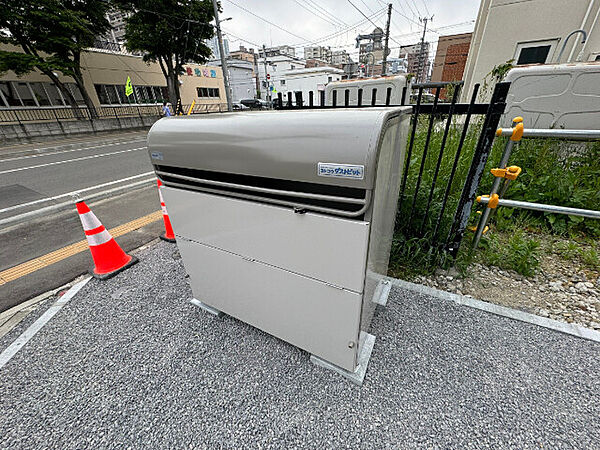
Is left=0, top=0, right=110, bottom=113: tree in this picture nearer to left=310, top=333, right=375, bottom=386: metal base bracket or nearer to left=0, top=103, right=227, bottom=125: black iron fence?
left=0, top=103, right=227, bottom=125: black iron fence

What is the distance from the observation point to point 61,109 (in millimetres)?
14055

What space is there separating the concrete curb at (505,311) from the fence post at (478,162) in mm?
426

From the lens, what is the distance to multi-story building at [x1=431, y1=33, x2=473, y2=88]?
21.0 meters

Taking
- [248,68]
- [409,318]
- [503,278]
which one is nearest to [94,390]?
[409,318]

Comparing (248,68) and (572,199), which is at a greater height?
(248,68)

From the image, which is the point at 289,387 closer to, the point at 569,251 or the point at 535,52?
the point at 569,251

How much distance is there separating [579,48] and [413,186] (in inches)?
320

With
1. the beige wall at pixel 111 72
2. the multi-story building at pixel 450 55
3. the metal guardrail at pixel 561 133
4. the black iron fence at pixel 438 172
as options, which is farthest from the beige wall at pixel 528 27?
the beige wall at pixel 111 72

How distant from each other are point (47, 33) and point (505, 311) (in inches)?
777

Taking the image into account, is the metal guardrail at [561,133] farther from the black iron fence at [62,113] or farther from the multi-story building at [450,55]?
the multi-story building at [450,55]

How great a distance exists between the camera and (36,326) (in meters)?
1.90

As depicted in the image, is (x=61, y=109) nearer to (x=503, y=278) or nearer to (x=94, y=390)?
(x=94, y=390)

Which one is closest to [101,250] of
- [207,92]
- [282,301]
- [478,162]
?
[282,301]

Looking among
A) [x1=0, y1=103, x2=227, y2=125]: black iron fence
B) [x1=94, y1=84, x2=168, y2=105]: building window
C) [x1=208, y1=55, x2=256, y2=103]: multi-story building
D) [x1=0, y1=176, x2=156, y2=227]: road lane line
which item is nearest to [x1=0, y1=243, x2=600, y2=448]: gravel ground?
[x1=0, y1=176, x2=156, y2=227]: road lane line
